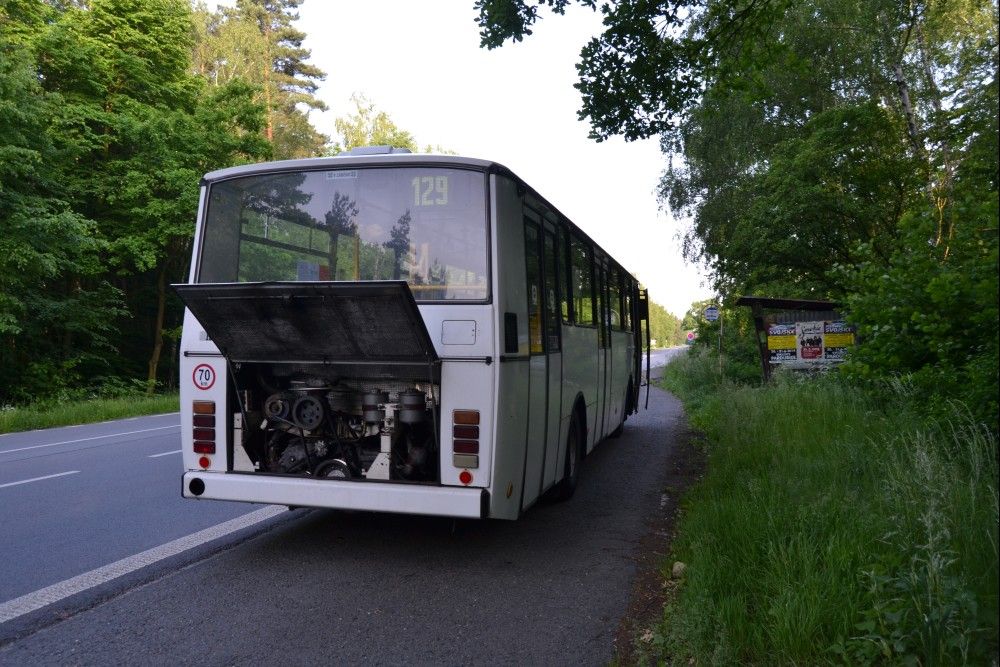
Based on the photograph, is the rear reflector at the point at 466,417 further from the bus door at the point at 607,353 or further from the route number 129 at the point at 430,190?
the bus door at the point at 607,353

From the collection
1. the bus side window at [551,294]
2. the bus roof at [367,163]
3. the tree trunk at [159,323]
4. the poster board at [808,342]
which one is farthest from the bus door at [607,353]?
the tree trunk at [159,323]

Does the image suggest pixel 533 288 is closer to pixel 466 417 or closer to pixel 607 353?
pixel 466 417

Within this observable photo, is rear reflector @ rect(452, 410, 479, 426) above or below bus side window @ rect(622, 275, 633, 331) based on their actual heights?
below

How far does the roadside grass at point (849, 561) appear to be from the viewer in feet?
10.6

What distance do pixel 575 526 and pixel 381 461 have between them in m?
2.22

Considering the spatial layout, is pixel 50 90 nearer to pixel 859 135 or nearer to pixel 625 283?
pixel 625 283

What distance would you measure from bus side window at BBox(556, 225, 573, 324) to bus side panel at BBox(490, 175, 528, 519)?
1.33 m

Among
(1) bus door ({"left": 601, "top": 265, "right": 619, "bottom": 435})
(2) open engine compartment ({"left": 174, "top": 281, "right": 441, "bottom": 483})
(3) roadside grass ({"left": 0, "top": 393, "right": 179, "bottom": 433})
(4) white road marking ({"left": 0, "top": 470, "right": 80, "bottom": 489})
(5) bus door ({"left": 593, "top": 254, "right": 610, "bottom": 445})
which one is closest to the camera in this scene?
(2) open engine compartment ({"left": 174, "top": 281, "right": 441, "bottom": 483})

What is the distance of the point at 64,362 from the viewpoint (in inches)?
835

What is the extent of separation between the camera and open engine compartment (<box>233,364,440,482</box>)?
5.55m

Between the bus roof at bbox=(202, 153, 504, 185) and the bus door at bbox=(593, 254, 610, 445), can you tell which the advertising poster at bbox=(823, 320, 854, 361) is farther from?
the bus roof at bbox=(202, 153, 504, 185)

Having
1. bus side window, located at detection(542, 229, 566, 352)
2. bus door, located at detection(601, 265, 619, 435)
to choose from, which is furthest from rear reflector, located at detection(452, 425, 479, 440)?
bus door, located at detection(601, 265, 619, 435)

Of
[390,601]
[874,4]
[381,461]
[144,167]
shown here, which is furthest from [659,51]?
[144,167]

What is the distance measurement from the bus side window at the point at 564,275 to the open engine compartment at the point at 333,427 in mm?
2099
